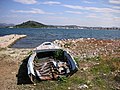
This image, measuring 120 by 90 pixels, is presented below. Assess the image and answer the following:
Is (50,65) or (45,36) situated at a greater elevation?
(50,65)

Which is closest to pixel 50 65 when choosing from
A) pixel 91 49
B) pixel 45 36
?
pixel 91 49

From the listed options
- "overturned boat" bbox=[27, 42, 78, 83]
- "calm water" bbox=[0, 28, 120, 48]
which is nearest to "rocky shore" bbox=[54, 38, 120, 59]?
"overturned boat" bbox=[27, 42, 78, 83]

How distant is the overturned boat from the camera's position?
45.1 feet

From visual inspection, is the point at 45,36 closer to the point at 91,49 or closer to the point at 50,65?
the point at 91,49

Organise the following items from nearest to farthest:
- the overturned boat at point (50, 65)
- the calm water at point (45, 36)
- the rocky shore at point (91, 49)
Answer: the overturned boat at point (50, 65)
the rocky shore at point (91, 49)
the calm water at point (45, 36)

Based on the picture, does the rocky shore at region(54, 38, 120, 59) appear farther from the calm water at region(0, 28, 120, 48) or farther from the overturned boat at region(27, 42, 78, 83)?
the calm water at region(0, 28, 120, 48)

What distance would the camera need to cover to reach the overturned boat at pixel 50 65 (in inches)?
541

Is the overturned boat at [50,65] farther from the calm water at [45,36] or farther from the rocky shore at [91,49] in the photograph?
the calm water at [45,36]

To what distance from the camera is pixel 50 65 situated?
15.1 meters

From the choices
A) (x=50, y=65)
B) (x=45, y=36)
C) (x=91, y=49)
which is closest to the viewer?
(x=50, y=65)

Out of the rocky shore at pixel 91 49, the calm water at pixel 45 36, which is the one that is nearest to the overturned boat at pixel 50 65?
the rocky shore at pixel 91 49

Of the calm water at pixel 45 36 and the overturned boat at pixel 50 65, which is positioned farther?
the calm water at pixel 45 36

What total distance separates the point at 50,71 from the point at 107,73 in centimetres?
338

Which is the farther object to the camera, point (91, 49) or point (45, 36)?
point (45, 36)
